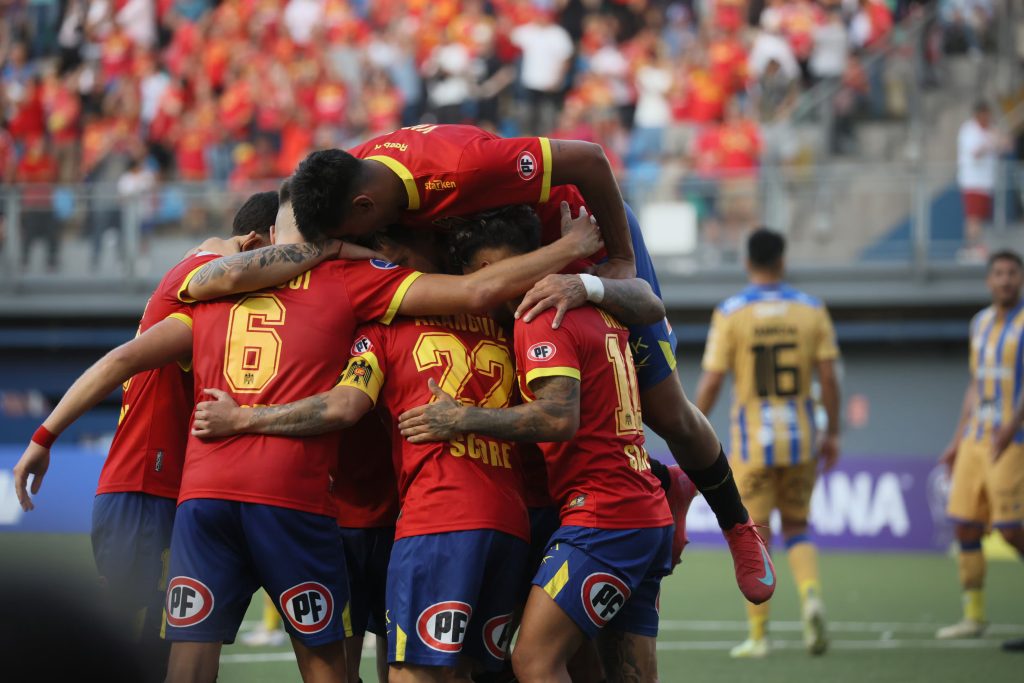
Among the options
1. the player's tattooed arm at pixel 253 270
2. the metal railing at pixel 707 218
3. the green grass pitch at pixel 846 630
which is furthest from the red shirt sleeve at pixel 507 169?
the metal railing at pixel 707 218

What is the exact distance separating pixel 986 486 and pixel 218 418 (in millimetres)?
6819

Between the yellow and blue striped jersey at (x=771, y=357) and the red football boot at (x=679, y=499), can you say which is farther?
the yellow and blue striped jersey at (x=771, y=357)

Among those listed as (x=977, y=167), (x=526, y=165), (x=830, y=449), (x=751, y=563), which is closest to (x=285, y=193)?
(x=526, y=165)

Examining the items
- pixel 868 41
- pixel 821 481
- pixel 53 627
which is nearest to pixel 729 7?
pixel 868 41

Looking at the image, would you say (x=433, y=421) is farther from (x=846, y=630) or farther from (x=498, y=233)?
(x=846, y=630)

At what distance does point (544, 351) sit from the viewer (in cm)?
489

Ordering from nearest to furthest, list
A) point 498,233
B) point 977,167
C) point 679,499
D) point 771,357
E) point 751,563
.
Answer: point 498,233
point 751,563
point 679,499
point 771,357
point 977,167

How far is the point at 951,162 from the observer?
1608 cm

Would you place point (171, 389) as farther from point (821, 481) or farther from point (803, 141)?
point (803, 141)

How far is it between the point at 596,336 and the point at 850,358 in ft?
42.0

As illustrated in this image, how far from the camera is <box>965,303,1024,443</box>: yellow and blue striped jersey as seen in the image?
32.7 feet

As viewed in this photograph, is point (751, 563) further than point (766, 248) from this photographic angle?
No

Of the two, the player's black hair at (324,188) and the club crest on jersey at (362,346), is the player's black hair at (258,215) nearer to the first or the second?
the player's black hair at (324,188)

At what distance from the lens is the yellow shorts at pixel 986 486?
31.5 ft
